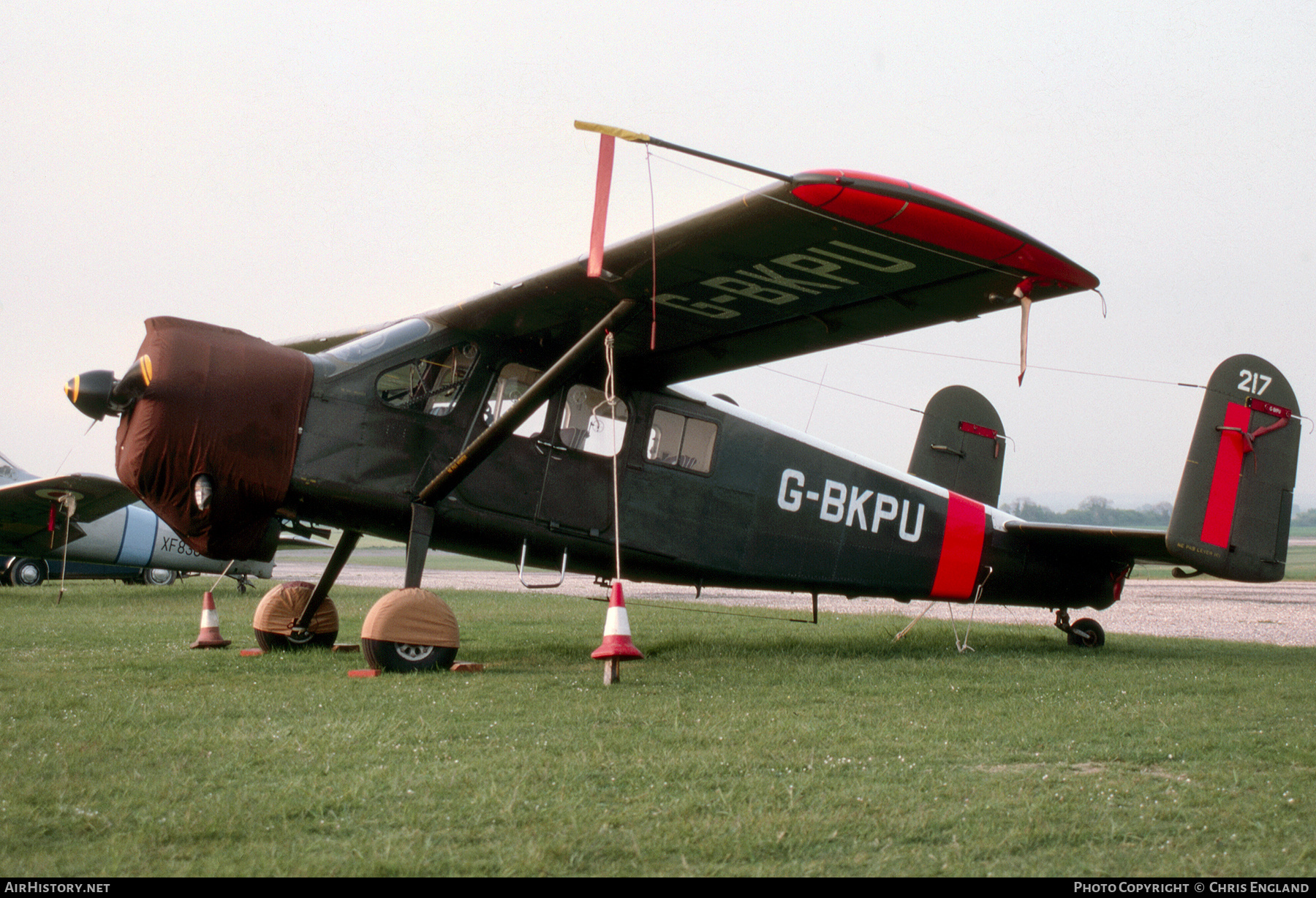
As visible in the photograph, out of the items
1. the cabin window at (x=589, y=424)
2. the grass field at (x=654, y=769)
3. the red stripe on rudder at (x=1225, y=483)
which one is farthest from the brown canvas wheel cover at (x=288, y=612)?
the red stripe on rudder at (x=1225, y=483)

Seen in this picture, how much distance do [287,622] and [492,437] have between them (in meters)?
2.93

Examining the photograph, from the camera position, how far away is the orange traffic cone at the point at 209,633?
8.14m

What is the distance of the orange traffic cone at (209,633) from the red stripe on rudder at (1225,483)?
348 inches

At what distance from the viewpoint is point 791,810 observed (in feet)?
10.5

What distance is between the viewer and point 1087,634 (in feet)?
31.4

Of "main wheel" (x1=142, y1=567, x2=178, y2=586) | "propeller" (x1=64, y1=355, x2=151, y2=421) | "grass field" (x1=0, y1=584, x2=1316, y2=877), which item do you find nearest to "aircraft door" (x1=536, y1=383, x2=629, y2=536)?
"grass field" (x1=0, y1=584, x2=1316, y2=877)

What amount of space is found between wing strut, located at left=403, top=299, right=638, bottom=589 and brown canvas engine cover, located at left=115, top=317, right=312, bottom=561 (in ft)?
3.10

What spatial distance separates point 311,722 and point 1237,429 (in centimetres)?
839

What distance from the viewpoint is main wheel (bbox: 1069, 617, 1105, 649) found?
955 centimetres

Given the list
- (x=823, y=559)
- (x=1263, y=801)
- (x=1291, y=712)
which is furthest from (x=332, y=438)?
(x=1291, y=712)

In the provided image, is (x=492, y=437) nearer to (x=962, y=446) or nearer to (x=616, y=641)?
(x=616, y=641)

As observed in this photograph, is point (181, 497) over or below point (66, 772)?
over

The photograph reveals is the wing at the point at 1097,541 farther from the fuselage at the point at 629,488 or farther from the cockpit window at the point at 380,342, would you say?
the cockpit window at the point at 380,342
